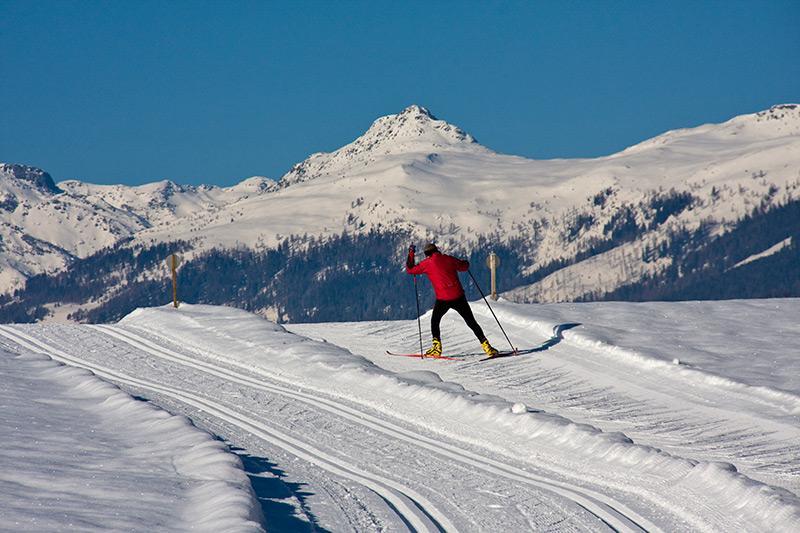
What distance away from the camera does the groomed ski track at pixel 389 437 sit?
9.62m

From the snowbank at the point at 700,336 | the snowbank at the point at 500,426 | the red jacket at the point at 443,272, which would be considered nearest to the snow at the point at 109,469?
the snowbank at the point at 500,426

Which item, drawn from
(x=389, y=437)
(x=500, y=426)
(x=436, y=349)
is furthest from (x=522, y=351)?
(x=389, y=437)

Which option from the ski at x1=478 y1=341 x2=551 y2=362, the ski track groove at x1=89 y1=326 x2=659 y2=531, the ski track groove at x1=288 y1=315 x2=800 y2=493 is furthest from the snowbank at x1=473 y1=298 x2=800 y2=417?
the ski track groove at x1=89 y1=326 x2=659 y2=531

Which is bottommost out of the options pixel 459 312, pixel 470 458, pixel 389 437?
pixel 470 458

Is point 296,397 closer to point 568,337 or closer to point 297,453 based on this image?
point 297,453

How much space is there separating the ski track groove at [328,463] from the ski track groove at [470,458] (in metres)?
1.13

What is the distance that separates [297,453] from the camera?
12352 mm

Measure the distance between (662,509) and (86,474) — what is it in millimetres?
4644

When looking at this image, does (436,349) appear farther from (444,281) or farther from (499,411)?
(499,411)

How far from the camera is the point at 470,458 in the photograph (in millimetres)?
12273

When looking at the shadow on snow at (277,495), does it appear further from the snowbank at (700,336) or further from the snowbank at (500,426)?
the snowbank at (700,336)

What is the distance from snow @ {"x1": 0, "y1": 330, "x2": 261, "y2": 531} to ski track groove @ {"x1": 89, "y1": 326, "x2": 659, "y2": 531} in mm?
2271

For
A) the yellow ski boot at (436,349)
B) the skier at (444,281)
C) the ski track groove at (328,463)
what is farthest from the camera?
the yellow ski boot at (436,349)

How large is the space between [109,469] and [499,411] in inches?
200
